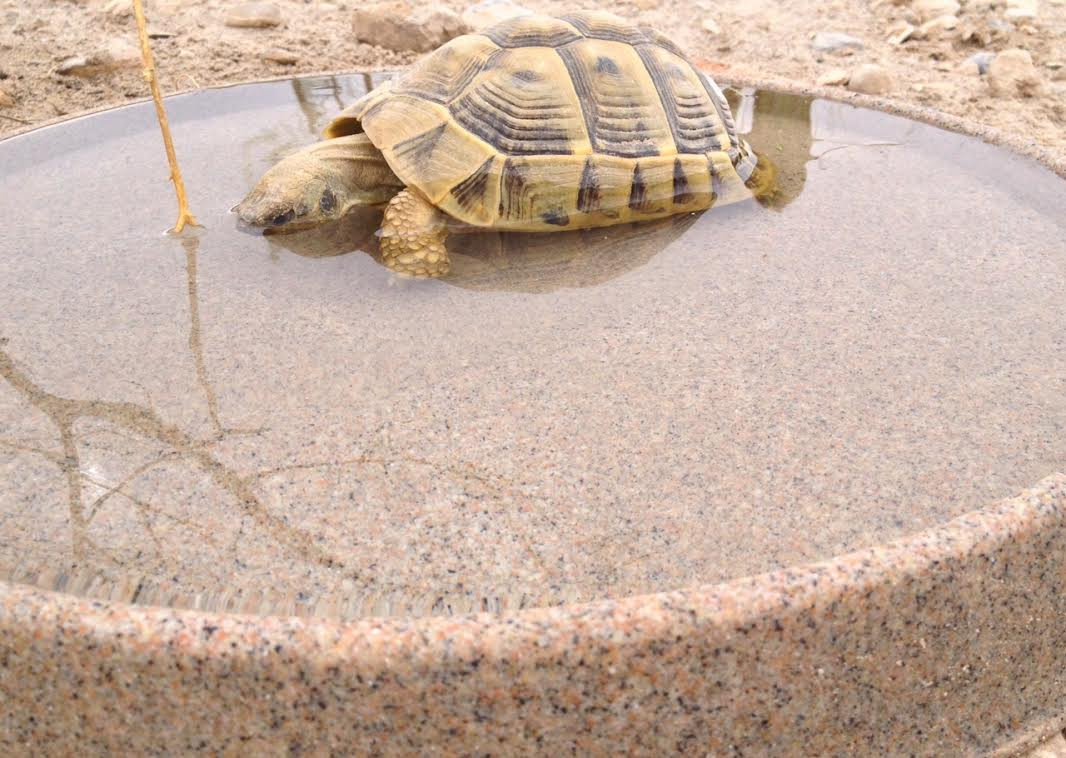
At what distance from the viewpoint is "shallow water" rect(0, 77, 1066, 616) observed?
1567mm

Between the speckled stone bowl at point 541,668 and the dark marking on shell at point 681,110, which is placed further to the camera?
the dark marking on shell at point 681,110

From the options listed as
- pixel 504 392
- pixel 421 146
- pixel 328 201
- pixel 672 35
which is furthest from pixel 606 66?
pixel 672 35

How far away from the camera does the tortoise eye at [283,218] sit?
2.58 m

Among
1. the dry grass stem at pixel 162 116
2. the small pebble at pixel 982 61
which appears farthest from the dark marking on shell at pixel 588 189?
the small pebble at pixel 982 61

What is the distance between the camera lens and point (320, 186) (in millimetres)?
2656

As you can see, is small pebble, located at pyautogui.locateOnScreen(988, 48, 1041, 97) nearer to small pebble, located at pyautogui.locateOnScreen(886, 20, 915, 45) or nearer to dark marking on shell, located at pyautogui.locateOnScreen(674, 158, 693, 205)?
small pebble, located at pyautogui.locateOnScreen(886, 20, 915, 45)

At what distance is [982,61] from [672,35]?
5.50 feet

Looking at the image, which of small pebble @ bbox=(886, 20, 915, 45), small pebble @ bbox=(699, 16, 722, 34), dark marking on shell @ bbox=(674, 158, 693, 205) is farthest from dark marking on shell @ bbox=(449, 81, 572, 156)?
small pebble @ bbox=(886, 20, 915, 45)

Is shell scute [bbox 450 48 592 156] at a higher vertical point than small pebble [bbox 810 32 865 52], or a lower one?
higher

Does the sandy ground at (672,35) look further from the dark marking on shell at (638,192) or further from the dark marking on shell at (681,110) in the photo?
the dark marking on shell at (638,192)

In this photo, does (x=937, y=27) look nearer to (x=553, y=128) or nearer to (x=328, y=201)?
(x=553, y=128)

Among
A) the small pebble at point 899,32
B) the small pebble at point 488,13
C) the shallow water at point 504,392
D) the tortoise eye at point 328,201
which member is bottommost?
the shallow water at point 504,392

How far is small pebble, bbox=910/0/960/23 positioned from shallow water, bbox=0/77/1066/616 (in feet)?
8.62

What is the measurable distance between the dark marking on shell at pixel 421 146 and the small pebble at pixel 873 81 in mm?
2655
